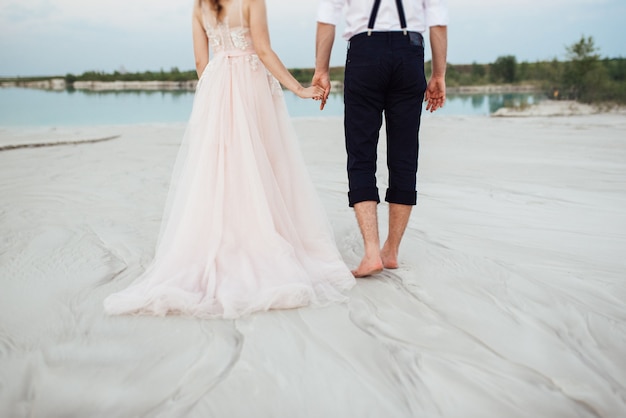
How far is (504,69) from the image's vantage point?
159ft

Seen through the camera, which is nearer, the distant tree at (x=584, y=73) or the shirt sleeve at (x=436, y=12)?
the shirt sleeve at (x=436, y=12)

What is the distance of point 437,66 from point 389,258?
1.06 metres

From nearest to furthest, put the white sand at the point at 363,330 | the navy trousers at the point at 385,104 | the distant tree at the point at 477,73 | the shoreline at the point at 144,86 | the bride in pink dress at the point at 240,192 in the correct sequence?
the white sand at the point at 363,330, the bride in pink dress at the point at 240,192, the navy trousers at the point at 385,104, the shoreline at the point at 144,86, the distant tree at the point at 477,73

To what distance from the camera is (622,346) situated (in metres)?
1.90

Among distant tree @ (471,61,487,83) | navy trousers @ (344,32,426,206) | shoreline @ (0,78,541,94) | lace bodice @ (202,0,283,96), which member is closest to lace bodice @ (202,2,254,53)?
lace bodice @ (202,0,283,96)

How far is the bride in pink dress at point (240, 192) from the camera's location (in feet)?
7.84

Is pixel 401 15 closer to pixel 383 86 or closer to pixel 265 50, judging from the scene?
pixel 383 86

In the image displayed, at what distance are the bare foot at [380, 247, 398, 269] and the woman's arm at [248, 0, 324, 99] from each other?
0.92 m

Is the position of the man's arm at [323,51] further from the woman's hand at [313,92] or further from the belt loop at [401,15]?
the belt loop at [401,15]

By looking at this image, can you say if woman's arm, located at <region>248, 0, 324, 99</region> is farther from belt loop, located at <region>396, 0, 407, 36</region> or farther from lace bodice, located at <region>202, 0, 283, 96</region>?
belt loop, located at <region>396, 0, 407, 36</region>

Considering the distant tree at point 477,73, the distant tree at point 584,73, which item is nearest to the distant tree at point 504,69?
the distant tree at point 477,73

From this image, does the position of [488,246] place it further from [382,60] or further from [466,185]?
[466,185]

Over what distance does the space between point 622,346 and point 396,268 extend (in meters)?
1.14

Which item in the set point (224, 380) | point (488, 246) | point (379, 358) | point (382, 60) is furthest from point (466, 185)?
point (224, 380)
